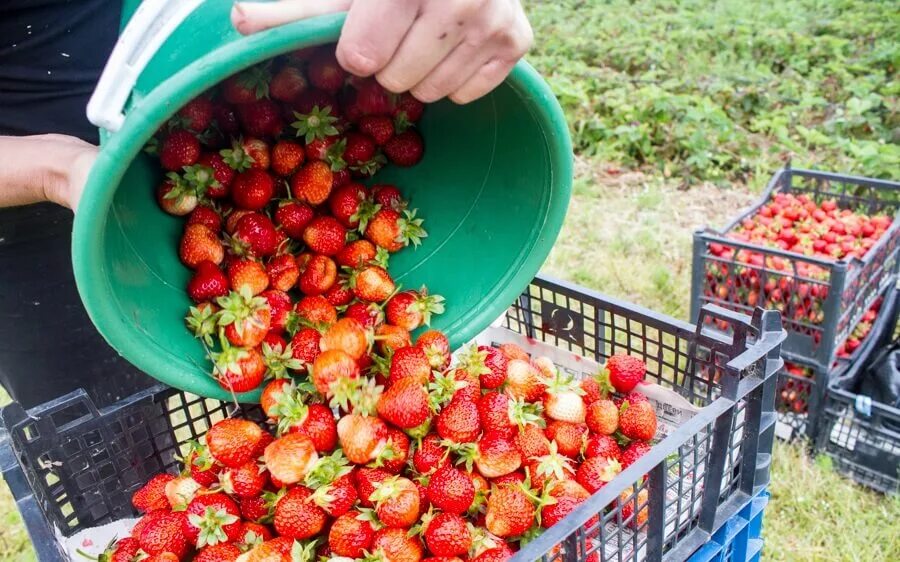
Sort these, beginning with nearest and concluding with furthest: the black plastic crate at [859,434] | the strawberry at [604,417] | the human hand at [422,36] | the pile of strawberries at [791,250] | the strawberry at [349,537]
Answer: the human hand at [422,36], the strawberry at [349,537], the strawberry at [604,417], the black plastic crate at [859,434], the pile of strawberries at [791,250]

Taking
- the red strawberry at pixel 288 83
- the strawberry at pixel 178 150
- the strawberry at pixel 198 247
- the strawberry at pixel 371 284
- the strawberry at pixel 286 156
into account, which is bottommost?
the strawberry at pixel 371 284

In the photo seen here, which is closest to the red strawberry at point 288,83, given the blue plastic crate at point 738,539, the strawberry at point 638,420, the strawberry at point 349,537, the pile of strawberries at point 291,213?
the pile of strawberries at point 291,213

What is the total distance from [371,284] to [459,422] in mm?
285

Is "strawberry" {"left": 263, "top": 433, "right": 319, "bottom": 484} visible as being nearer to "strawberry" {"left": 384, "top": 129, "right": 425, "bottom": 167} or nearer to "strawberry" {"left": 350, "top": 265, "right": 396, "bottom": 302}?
"strawberry" {"left": 350, "top": 265, "right": 396, "bottom": 302}

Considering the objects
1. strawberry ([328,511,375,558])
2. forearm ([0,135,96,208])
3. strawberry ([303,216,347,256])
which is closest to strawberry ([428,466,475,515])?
strawberry ([328,511,375,558])

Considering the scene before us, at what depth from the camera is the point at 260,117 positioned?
4.14 feet

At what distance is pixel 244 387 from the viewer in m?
1.23

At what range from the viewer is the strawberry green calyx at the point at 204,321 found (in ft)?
4.06

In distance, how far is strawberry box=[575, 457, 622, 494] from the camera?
1.26 meters

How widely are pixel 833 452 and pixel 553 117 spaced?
157 cm

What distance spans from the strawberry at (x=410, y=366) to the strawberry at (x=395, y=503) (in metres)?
0.17

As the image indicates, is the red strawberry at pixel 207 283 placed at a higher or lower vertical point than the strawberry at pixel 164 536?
higher

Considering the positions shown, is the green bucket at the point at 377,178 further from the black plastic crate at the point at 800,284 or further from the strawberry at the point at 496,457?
the black plastic crate at the point at 800,284

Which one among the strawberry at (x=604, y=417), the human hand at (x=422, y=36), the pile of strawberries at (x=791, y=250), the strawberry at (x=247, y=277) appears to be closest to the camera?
the human hand at (x=422, y=36)
